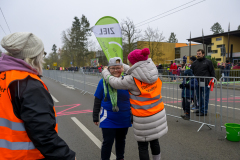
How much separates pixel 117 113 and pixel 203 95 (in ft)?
15.1

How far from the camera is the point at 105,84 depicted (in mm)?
2883

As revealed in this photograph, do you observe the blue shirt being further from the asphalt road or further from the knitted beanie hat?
the asphalt road

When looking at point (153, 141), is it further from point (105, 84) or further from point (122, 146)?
point (105, 84)

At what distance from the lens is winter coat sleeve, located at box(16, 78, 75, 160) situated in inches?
51.6

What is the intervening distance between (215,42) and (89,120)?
45.2 meters

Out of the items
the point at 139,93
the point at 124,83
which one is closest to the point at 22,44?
the point at 124,83

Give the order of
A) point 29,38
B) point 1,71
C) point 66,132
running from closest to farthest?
point 1,71
point 29,38
point 66,132

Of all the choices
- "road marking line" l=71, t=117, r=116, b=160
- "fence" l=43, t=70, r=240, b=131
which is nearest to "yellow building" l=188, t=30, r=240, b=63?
"fence" l=43, t=70, r=240, b=131

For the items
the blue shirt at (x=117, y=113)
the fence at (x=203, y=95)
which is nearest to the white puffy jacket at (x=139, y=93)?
the blue shirt at (x=117, y=113)

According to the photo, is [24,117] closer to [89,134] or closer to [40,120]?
[40,120]

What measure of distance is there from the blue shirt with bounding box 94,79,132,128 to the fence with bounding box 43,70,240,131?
8.80 feet

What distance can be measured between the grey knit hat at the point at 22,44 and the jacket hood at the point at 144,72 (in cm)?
129

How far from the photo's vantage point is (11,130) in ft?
4.40

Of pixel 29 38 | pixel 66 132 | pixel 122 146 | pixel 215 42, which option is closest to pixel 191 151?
pixel 122 146
